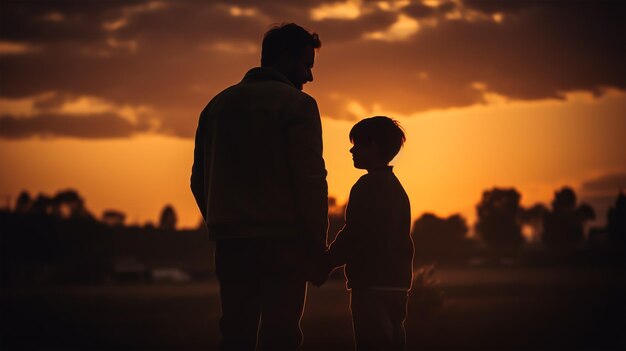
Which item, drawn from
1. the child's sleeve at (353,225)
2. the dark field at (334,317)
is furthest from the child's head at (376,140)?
the dark field at (334,317)

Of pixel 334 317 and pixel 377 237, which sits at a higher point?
pixel 377 237

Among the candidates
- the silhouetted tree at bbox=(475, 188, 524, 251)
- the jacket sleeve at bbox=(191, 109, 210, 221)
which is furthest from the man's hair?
the silhouetted tree at bbox=(475, 188, 524, 251)

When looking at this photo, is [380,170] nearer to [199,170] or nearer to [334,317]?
[199,170]

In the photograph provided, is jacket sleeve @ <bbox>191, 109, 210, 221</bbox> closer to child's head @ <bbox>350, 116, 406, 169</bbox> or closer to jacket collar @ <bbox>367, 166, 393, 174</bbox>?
child's head @ <bbox>350, 116, 406, 169</bbox>

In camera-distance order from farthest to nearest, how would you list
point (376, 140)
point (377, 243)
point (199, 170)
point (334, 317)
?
1. point (334, 317)
2. point (376, 140)
3. point (377, 243)
4. point (199, 170)

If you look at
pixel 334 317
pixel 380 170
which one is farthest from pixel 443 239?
pixel 380 170

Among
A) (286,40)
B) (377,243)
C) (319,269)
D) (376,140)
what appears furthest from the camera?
(376,140)

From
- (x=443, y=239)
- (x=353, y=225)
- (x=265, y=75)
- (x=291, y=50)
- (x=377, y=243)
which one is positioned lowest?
(x=377, y=243)

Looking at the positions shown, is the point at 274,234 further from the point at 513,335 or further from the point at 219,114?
the point at 513,335

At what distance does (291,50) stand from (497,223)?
586 ft

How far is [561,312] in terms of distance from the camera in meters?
63.5

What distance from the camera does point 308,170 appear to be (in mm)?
4793

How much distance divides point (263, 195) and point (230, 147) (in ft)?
1.21

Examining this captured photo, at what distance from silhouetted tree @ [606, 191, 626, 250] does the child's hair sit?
5189 inches
